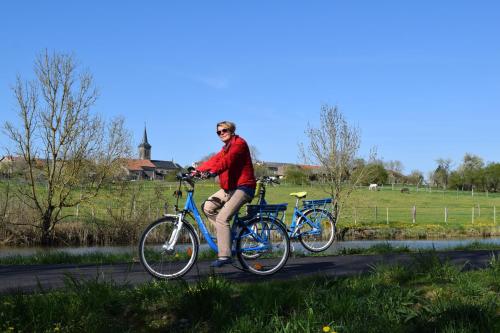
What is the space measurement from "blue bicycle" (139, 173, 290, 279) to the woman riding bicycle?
0.22m

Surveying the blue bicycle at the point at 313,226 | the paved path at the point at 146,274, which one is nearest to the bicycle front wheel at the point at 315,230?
the blue bicycle at the point at 313,226

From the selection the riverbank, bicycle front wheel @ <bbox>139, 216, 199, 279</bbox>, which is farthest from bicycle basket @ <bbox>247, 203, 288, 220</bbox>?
the riverbank

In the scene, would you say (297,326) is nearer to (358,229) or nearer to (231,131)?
(231,131)

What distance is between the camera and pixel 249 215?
692cm

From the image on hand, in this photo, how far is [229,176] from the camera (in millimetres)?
6547

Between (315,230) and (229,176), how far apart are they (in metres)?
4.06

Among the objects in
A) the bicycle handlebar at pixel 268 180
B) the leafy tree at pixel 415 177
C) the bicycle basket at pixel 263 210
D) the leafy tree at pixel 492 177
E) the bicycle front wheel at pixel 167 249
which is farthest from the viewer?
the leafy tree at pixel 415 177

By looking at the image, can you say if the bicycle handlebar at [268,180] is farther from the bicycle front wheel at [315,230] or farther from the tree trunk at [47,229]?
the tree trunk at [47,229]

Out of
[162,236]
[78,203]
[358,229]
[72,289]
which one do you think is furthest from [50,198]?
[72,289]

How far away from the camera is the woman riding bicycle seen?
21.1 feet

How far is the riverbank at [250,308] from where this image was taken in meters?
4.07

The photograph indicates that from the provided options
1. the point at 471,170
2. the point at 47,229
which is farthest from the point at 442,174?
the point at 47,229

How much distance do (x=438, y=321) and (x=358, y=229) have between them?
2506cm

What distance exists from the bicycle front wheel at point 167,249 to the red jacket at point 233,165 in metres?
0.73
